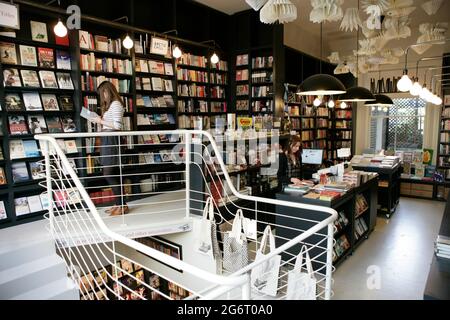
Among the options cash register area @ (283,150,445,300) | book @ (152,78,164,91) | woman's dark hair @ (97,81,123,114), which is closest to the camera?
cash register area @ (283,150,445,300)

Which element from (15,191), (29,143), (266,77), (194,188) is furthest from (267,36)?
(15,191)

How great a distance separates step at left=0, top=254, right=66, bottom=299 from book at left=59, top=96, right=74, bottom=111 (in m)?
2.14

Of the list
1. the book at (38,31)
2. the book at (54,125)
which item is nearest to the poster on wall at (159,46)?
the book at (38,31)

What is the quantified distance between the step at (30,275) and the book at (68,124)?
Result: 78.0 inches

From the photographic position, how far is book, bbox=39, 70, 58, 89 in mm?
4047

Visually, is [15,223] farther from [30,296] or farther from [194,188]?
[194,188]

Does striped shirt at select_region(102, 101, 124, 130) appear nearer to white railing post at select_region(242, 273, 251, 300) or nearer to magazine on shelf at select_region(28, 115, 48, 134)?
magazine on shelf at select_region(28, 115, 48, 134)

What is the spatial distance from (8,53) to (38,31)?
1.71 feet

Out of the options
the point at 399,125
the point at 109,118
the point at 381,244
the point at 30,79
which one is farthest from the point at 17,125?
the point at 399,125

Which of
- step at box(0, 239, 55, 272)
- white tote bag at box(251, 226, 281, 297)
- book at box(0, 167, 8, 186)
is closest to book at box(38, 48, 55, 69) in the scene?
book at box(0, 167, 8, 186)

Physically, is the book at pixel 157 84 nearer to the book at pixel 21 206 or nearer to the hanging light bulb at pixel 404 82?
the book at pixel 21 206

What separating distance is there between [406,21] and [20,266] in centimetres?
625

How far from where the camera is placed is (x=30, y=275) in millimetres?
2652

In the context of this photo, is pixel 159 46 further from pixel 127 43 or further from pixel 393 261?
pixel 393 261
